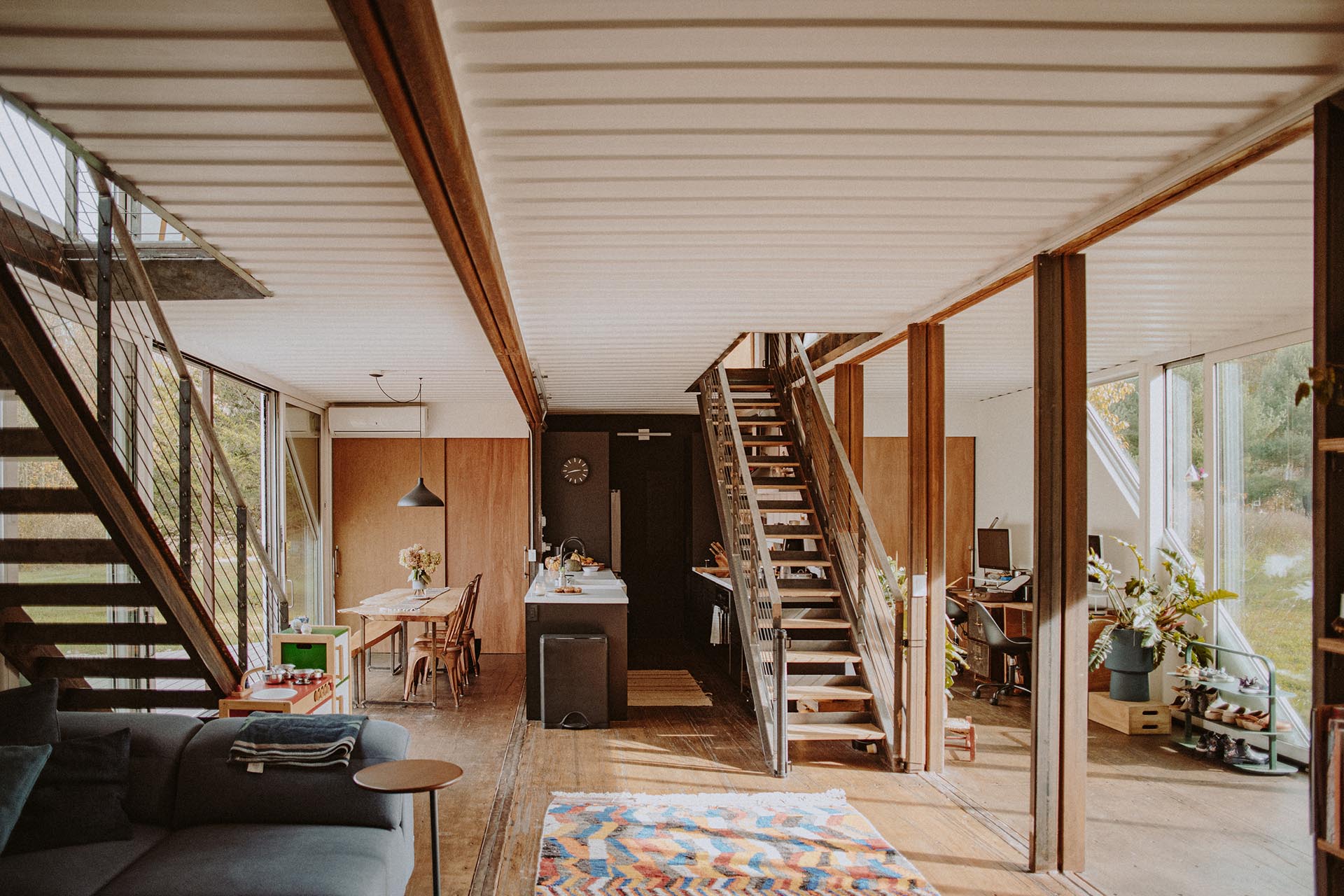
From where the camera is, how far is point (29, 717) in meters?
3.32

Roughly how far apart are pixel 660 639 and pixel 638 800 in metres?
5.87

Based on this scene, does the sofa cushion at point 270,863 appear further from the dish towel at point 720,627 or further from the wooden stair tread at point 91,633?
the dish towel at point 720,627

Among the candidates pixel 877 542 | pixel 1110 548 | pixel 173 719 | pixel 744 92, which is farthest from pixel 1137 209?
pixel 1110 548

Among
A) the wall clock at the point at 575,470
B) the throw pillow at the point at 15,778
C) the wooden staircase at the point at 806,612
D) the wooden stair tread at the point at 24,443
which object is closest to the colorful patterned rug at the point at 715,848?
the wooden staircase at the point at 806,612

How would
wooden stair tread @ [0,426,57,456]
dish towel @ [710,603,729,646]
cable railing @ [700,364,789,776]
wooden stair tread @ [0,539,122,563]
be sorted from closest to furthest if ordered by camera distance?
wooden stair tread @ [0,426,57,456]
wooden stair tread @ [0,539,122,563]
cable railing @ [700,364,789,776]
dish towel @ [710,603,729,646]

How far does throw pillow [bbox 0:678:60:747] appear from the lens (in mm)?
3250

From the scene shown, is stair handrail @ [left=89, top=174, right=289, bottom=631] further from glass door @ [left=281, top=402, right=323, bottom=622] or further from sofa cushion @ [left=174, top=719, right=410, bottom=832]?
glass door @ [left=281, top=402, right=323, bottom=622]

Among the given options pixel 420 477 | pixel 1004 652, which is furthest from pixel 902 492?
pixel 420 477

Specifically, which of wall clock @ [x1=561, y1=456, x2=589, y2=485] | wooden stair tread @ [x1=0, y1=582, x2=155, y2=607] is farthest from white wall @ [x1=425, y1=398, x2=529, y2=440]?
wooden stair tread @ [x1=0, y1=582, x2=155, y2=607]

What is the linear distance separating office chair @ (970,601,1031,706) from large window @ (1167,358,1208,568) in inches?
61.4

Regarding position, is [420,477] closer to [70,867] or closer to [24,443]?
[24,443]

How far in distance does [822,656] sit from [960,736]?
3.44 feet

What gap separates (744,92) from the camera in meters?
2.41

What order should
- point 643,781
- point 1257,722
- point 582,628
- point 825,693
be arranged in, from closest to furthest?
point 643,781 → point 825,693 → point 1257,722 → point 582,628
